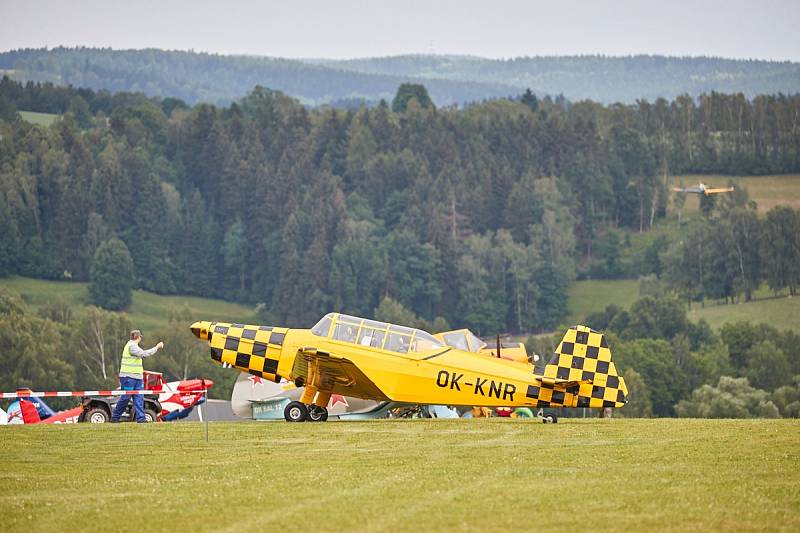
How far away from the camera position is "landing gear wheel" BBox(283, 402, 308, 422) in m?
22.7

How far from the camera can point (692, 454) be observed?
17438mm

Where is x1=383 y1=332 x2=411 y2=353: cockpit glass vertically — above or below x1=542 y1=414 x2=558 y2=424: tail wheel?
above

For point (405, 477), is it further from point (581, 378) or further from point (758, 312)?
point (758, 312)

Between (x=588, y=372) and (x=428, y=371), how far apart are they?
2354mm

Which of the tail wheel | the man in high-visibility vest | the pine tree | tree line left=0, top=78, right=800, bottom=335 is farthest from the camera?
tree line left=0, top=78, right=800, bottom=335

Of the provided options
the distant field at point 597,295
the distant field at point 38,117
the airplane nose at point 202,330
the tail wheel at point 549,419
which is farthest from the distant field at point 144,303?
the tail wheel at point 549,419

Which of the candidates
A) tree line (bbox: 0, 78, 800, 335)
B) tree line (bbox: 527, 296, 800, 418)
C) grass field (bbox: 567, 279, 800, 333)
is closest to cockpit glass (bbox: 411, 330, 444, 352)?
tree line (bbox: 527, 296, 800, 418)

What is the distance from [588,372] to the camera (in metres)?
22.0

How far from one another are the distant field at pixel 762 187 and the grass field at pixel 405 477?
134 meters

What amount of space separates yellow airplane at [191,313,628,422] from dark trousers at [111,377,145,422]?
215 cm

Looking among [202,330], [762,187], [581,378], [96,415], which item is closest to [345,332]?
[202,330]

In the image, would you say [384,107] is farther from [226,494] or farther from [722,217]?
[226,494]

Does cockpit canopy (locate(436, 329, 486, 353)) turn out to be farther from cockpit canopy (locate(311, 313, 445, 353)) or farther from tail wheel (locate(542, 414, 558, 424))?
tail wheel (locate(542, 414, 558, 424))

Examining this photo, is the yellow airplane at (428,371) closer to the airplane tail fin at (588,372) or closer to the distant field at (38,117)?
the airplane tail fin at (588,372)
